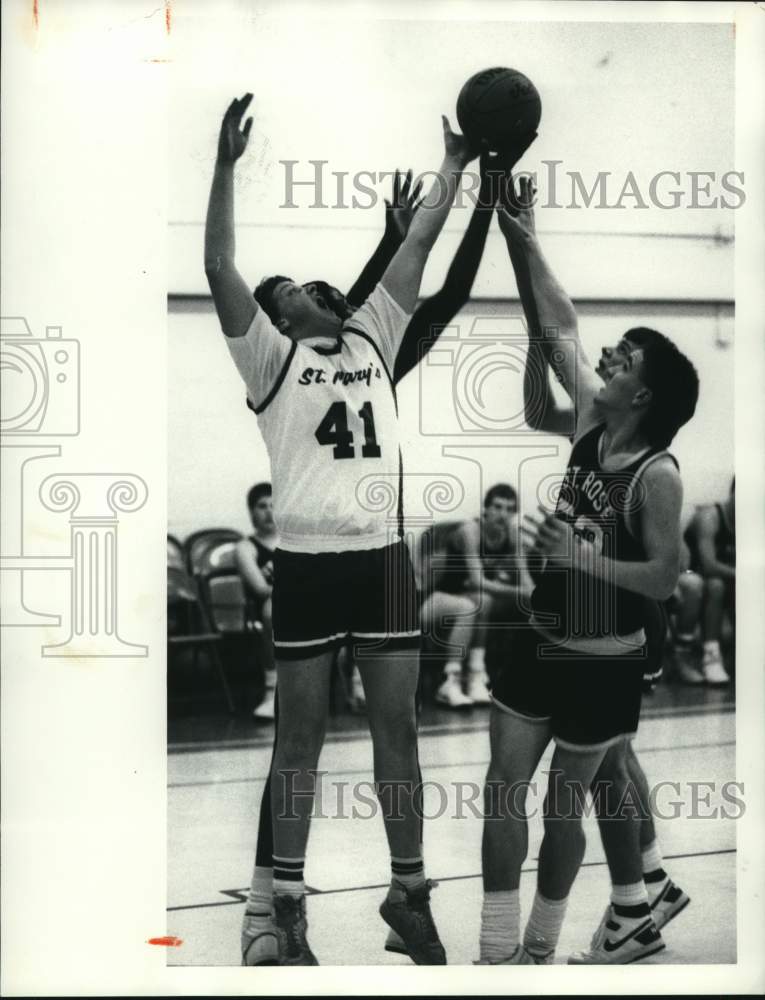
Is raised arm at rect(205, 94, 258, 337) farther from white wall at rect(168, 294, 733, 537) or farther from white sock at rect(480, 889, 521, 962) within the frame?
white sock at rect(480, 889, 521, 962)

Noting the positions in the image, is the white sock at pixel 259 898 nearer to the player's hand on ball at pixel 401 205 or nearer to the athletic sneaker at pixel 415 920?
the athletic sneaker at pixel 415 920

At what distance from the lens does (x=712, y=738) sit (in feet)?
14.1

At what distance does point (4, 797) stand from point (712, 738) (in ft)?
5.97

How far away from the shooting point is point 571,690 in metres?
4.21

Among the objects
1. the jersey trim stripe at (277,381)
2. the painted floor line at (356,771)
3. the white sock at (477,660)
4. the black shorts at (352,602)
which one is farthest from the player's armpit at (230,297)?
the painted floor line at (356,771)

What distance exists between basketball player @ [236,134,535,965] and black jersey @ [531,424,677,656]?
1.69 ft

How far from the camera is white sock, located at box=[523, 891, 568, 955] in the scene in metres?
4.24

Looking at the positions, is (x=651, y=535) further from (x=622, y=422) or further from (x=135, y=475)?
(x=135, y=475)

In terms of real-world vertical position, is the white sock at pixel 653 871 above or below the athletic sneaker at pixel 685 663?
below

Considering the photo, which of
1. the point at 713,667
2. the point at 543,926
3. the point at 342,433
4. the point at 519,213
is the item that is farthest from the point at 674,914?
the point at 519,213

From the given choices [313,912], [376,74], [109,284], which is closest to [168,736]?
[313,912]

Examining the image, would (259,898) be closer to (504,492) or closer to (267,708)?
(267,708)

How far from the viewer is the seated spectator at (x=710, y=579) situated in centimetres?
423

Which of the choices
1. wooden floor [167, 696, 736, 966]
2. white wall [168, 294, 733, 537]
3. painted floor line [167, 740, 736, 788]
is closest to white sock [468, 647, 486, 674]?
wooden floor [167, 696, 736, 966]
